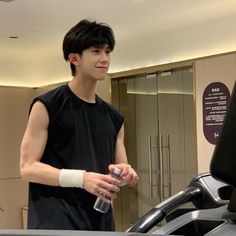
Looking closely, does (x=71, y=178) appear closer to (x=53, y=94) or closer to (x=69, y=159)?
(x=69, y=159)

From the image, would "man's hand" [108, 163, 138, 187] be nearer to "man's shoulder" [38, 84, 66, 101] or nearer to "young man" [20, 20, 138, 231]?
"young man" [20, 20, 138, 231]

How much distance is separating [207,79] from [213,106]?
0.92 feet

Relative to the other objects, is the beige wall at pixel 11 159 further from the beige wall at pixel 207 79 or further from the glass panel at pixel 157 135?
the beige wall at pixel 207 79

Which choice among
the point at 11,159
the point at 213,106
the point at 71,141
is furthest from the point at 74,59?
the point at 11,159

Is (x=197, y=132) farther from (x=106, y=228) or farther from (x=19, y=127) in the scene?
(x=106, y=228)

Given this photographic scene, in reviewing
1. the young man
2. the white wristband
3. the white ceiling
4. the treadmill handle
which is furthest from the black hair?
the white ceiling

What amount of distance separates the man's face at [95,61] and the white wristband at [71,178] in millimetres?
334

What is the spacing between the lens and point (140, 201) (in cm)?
627

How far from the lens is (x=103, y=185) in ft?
4.57

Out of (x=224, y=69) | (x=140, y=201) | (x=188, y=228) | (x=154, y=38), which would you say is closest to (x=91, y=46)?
(x=188, y=228)

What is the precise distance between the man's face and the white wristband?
0.33m

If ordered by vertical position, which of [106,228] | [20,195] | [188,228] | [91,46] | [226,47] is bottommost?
[20,195]

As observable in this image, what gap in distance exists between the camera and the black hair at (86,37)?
5.48ft

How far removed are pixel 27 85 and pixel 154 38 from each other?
2624 mm
